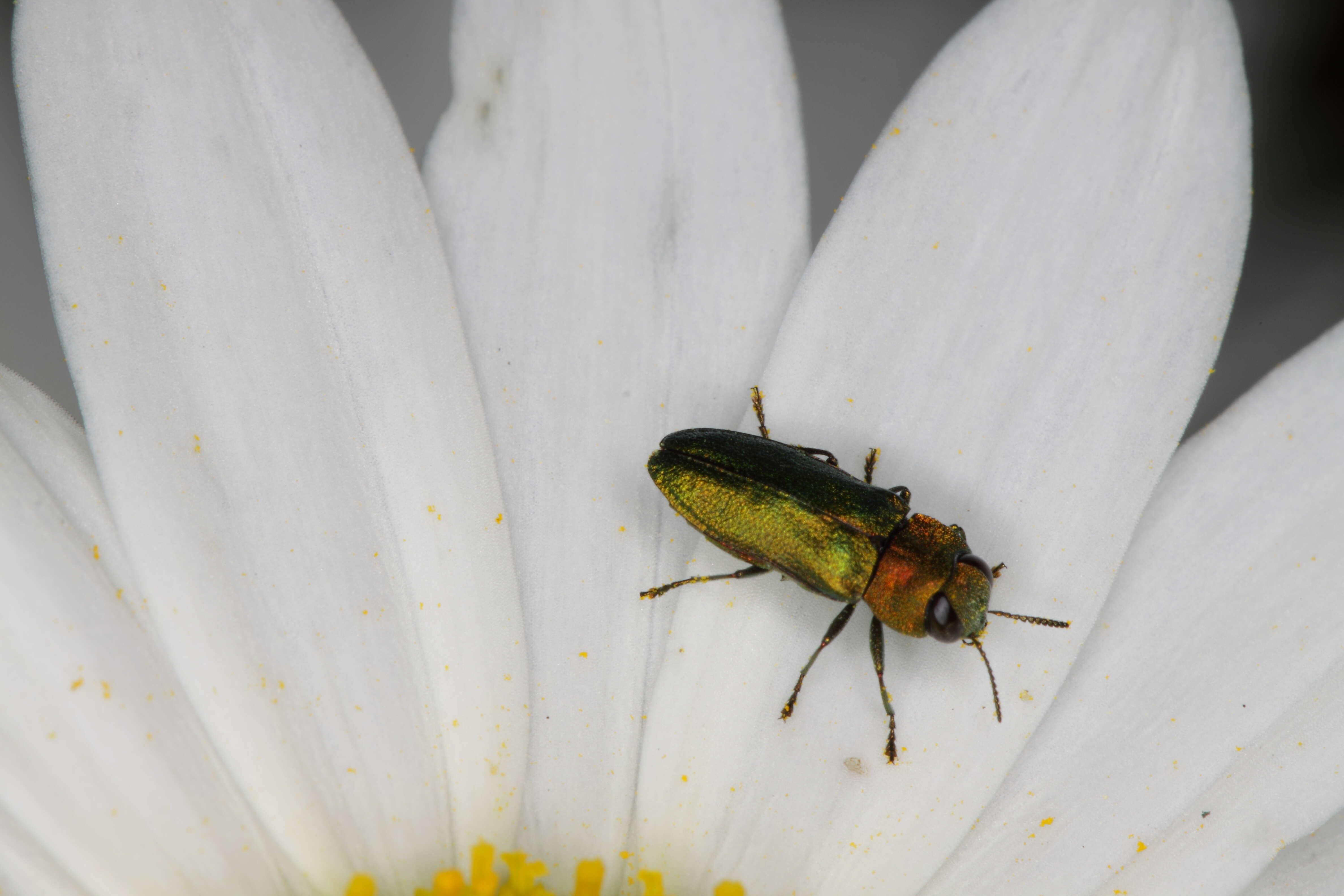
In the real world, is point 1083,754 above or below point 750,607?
below

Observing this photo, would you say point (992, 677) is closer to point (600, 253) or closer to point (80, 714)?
point (600, 253)

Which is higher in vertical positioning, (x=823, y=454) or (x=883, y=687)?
(x=823, y=454)

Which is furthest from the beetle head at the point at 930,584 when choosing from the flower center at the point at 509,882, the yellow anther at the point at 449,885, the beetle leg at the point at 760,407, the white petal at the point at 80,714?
the white petal at the point at 80,714

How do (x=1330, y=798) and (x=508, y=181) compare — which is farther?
(x=508, y=181)

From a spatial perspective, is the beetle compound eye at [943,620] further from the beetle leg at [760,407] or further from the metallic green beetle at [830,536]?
the beetle leg at [760,407]

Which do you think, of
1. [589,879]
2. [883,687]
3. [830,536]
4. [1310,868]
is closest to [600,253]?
[830,536]

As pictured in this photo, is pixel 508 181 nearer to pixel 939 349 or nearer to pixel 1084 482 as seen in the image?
pixel 939 349

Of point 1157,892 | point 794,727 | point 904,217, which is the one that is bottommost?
point 1157,892

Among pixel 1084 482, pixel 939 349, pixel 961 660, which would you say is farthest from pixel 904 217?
pixel 961 660
